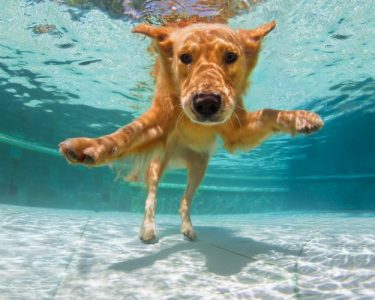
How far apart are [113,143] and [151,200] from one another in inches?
80.2

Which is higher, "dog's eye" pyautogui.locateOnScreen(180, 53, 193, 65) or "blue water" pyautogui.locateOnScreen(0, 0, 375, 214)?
"blue water" pyautogui.locateOnScreen(0, 0, 375, 214)

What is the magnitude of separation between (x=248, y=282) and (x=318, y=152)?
89.8ft

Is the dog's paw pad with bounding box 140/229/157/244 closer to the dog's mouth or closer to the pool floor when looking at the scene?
the pool floor

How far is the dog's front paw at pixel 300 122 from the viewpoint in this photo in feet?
11.2

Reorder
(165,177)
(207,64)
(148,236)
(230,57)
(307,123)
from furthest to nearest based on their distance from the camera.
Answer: (165,177), (148,236), (230,57), (207,64), (307,123)

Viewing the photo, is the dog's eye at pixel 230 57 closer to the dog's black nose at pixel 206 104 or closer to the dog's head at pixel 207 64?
the dog's head at pixel 207 64

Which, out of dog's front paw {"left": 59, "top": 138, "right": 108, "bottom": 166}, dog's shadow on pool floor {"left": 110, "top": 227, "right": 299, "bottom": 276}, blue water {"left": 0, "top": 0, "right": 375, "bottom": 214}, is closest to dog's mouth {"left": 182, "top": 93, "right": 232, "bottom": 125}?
dog's front paw {"left": 59, "top": 138, "right": 108, "bottom": 166}

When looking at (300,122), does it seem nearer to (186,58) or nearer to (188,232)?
(186,58)

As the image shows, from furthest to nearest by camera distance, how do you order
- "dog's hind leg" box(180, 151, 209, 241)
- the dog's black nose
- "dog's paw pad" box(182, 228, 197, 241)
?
1. "dog's hind leg" box(180, 151, 209, 241)
2. "dog's paw pad" box(182, 228, 197, 241)
3. the dog's black nose

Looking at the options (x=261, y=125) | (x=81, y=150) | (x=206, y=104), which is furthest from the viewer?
(x=261, y=125)

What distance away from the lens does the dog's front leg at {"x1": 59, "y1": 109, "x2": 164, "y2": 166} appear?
2.83 metres

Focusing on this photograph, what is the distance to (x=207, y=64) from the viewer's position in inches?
149

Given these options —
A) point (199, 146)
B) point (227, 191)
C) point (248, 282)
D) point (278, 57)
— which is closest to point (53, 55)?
point (278, 57)

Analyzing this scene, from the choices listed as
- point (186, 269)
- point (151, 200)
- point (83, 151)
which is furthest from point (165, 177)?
point (83, 151)
